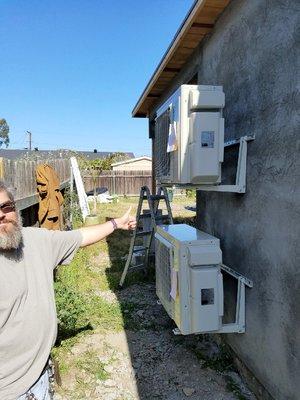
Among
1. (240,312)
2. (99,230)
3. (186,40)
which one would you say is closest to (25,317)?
(99,230)

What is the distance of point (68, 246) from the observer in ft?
8.12

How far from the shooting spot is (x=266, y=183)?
8.96ft

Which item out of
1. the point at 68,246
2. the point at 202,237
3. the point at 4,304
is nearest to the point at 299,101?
the point at 202,237

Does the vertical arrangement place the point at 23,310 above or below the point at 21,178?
below

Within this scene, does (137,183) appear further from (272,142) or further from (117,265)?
(272,142)

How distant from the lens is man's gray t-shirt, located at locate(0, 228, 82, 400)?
1.97m

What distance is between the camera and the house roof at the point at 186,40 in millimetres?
3498

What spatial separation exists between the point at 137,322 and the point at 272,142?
2929 millimetres


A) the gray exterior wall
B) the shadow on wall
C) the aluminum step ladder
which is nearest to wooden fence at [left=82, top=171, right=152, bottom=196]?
the aluminum step ladder

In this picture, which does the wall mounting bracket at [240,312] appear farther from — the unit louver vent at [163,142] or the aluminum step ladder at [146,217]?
the aluminum step ladder at [146,217]

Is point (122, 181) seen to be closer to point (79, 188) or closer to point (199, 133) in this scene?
point (79, 188)

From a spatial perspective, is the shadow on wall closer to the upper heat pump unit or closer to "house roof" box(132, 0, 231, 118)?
the upper heat pump unit

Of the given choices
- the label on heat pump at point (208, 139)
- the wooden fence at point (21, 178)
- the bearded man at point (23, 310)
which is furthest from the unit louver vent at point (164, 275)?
the wooden fence at point (21, 178)

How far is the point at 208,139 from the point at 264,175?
0.54 m
